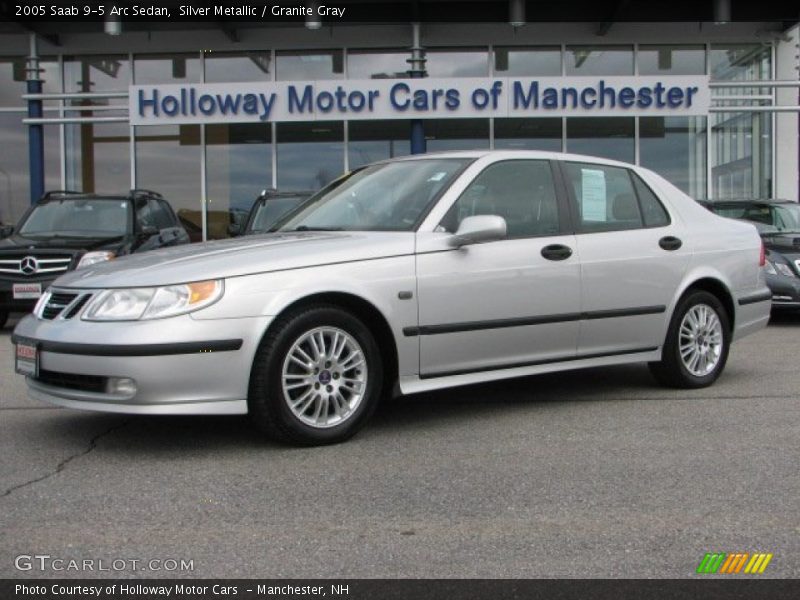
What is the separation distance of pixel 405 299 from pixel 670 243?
85.2 inches

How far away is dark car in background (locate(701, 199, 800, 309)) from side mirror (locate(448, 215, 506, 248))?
6.40 m

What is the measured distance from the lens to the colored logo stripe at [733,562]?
3057 mm

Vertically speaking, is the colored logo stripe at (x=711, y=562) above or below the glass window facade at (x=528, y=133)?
below

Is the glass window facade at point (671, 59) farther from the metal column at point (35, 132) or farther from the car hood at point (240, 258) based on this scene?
the car hood at point (240, 258)

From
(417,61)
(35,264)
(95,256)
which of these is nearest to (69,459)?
(95,256)

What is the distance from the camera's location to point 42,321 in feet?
15.3

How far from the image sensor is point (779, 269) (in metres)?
10.2

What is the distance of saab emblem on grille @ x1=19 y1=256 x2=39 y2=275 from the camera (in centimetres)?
977

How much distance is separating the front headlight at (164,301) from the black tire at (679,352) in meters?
3.20

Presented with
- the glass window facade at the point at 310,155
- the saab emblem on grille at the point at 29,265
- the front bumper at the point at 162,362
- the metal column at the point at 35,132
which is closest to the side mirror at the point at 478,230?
the front bumper at the point at 162,362

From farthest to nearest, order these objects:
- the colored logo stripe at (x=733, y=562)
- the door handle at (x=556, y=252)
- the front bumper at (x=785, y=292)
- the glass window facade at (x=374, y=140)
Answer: the glass window facade at (x=374, y=140), the front bumper at (x=785, y=292), the door handle at (x=556, y=252), the colored logo stripe at (x=733, y=562)

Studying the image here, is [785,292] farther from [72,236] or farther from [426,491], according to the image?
[72,236]
